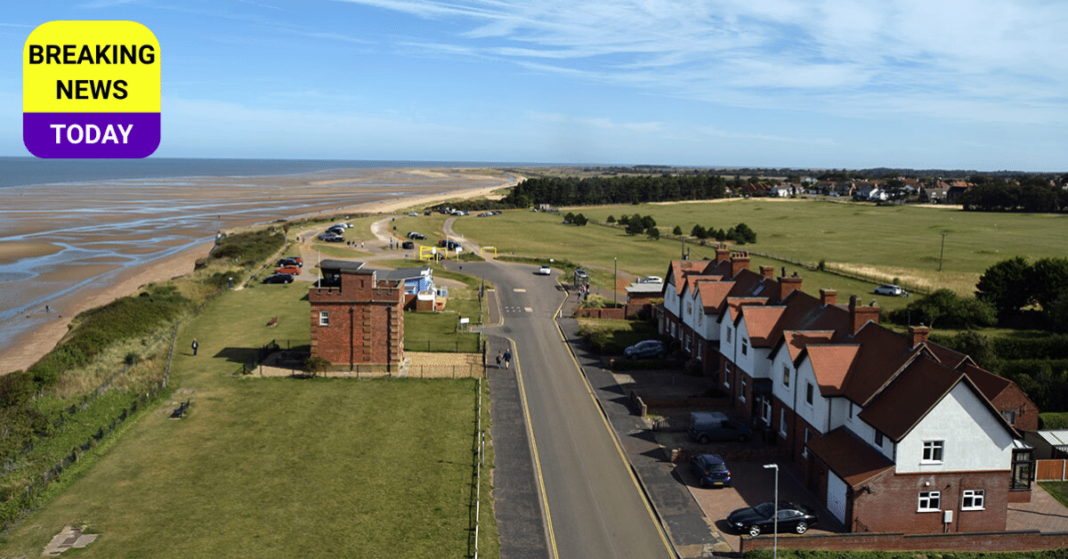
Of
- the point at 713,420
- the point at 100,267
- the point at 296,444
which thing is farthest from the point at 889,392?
the point at 100,267

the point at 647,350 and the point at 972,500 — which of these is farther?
the point at 647,350

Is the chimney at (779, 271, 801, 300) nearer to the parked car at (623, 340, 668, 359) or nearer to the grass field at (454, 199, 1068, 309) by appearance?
the parked car at (623, 340, 668, 359)

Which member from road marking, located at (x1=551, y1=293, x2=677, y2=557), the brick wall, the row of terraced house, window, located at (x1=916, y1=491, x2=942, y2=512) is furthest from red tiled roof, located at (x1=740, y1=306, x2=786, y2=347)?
the brick wall

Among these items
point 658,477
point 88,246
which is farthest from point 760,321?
point 88,246

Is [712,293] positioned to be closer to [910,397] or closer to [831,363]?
[831,363]

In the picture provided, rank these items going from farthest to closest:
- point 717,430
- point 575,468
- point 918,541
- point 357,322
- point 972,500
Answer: point 357,322 < point 717,430 < point 575,468 < point 972,500 < point 918,541
